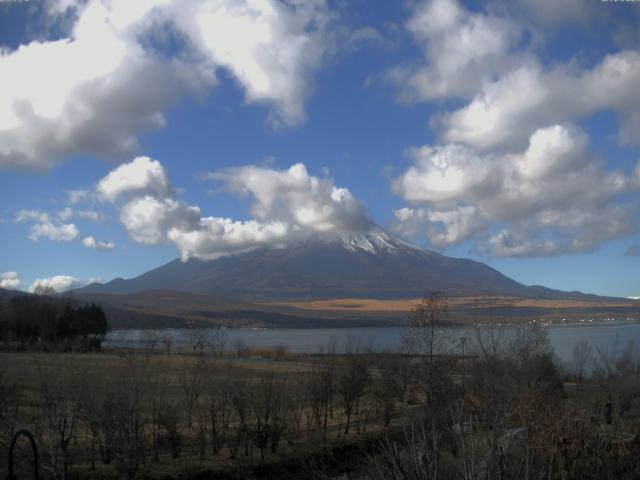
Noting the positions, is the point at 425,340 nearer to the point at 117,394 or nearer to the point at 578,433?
the point at 117,394

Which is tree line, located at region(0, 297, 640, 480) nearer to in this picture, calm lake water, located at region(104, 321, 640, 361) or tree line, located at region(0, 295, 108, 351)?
calm lake water, located at region(104, 321, 640, 361)

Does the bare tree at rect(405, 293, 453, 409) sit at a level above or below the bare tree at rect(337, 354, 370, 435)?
above

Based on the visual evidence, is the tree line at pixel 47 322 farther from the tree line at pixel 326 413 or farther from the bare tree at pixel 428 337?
the bare tree at pixel 428 337

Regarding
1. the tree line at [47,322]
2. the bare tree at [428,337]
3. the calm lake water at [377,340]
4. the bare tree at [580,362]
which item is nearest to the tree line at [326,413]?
the bare tree at [428,337]

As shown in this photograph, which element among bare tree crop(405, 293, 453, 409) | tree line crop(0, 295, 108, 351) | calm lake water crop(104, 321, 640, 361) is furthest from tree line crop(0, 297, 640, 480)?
tree line crop(0, 295, 108, 351)

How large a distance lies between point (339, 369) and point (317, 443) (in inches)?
419

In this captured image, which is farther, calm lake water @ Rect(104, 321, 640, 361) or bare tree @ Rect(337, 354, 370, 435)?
calm lake water @ Rect(104, 321, 640, 361)

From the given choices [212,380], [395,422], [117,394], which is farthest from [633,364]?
[117,394]

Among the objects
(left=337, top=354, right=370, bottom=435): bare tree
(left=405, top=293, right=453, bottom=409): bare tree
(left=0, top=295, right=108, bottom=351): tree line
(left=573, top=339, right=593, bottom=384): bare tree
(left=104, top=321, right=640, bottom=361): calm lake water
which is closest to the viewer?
(left=405, top=293, right=453, bottom=409): bare tree

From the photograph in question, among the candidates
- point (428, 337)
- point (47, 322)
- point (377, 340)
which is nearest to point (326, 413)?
point (428, 337)

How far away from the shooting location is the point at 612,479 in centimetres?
1095

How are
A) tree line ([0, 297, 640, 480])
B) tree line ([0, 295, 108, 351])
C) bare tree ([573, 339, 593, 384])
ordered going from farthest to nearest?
tree line ([0, 295, 108, 351]) → bare tree ([573, 339, 593, 384]) → tree line ([0, 297, 640, 480])

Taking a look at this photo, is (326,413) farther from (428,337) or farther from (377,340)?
(377,340)

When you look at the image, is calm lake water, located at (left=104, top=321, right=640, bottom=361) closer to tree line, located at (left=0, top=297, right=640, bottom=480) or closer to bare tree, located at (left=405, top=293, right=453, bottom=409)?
bare tree, located at (left=405, top=293, right=453, bottom=409)
